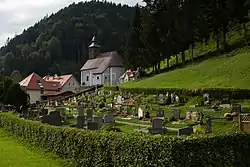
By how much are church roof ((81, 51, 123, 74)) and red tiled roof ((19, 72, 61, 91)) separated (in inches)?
486

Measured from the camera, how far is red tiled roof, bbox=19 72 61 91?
76219 millimetres

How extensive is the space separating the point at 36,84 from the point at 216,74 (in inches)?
1772

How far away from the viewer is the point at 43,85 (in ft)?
265

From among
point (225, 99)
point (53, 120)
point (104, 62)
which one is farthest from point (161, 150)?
point (104, 62)

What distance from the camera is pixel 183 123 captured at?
25.6 m

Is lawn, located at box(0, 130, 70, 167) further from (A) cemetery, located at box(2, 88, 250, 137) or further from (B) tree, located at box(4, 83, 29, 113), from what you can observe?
(B) tree, located at box(4, 83, 29, 113)

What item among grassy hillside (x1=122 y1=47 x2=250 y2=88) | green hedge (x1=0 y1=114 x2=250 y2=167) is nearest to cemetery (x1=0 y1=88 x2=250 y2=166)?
green hedge (x1=0 y1=114 x2=250 y2=167)

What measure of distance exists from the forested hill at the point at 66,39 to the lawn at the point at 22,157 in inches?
4074

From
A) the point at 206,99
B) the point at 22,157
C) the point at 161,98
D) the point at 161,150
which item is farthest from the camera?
the point at 161,98

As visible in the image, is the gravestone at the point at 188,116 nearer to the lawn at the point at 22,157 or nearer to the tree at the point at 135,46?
the lawn at the point at 22,157

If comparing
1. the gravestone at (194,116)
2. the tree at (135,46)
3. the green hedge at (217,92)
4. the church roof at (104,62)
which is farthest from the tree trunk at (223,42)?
the church roof at (104,62)

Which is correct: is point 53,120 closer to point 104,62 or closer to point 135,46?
point 135,46

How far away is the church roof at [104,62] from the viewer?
306 feet

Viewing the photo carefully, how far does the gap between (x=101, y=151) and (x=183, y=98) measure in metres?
23.9
